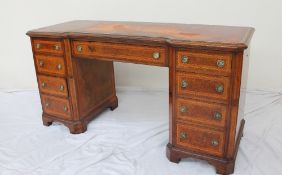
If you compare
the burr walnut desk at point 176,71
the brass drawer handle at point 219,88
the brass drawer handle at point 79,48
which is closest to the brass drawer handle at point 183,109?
the burr walnut desk at point 176,71

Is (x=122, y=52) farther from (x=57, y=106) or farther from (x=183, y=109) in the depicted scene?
(x=57, y=106)

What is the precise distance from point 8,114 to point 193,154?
5.70ft

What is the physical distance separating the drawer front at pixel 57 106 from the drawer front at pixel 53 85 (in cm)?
5

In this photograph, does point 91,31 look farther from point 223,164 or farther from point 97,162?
point 223,164

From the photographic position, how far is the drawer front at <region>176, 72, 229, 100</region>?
5.10ft

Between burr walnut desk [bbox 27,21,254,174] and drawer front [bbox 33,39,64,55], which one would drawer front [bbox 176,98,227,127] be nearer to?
burr walnut desk [bbox 27,21,254,174]

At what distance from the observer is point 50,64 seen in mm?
2129

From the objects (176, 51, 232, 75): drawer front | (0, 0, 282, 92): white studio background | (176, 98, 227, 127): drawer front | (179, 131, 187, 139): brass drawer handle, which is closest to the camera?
(176, 51, 232, 75): drawer front

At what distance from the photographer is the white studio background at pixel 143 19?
253cm

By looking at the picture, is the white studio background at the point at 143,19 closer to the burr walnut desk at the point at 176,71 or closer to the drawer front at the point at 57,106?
the burr walnut desk at the point at 176,71

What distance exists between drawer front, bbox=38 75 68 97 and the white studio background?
904 millimetres

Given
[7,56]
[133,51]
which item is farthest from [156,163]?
[7,56]

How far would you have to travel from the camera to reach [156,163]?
1861 mm

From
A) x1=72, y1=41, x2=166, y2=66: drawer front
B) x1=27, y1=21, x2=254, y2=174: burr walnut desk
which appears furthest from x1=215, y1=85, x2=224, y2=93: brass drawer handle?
x1=72, y1=41, x2=166, y2=66: drawer front
